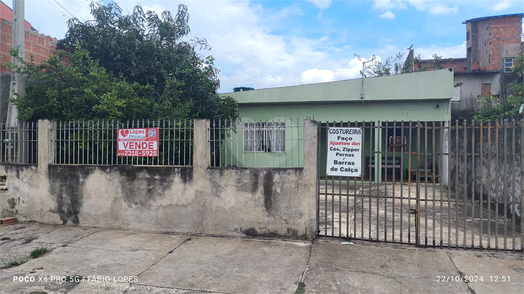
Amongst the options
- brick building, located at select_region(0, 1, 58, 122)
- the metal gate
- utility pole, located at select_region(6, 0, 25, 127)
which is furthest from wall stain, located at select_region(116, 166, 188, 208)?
brick building, located at select_region(0, 1, 58, 122)

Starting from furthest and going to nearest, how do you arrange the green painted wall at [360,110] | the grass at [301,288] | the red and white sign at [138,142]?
the green painted wall at [360,110] < the red and white sign at [138,142] < the grass at [301,288]

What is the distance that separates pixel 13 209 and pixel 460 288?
8.25m

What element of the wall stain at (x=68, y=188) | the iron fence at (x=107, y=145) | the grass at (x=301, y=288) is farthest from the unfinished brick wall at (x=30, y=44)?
the grass at (x=301, y=288)

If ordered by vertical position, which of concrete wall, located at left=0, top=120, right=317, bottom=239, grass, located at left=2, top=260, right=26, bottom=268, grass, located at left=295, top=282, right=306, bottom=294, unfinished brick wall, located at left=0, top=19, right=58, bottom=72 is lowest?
grass, located at left=2, top=260, right=26, bottom=268

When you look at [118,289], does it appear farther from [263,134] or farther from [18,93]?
[18,93]

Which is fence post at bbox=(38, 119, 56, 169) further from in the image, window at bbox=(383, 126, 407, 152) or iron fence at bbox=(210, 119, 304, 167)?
window at bbox=(383, 126, 407, 152)

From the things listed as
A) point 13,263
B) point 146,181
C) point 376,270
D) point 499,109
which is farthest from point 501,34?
point 13,263

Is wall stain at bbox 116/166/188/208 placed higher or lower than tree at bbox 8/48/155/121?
lower

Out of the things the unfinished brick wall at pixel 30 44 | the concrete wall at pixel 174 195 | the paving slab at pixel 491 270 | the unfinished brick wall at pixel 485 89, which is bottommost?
the paving slab at pixel 491 270

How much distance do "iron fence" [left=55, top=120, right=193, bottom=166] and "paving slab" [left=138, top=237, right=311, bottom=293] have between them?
5.84 ft

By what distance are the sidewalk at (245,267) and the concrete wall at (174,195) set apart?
14.6 inches

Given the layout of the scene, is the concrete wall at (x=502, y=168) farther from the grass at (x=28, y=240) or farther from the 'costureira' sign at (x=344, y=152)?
the grass at (x=28, y=240)

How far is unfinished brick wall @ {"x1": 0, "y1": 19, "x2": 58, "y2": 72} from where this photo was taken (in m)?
8.29

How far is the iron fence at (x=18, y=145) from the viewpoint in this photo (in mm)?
7164
